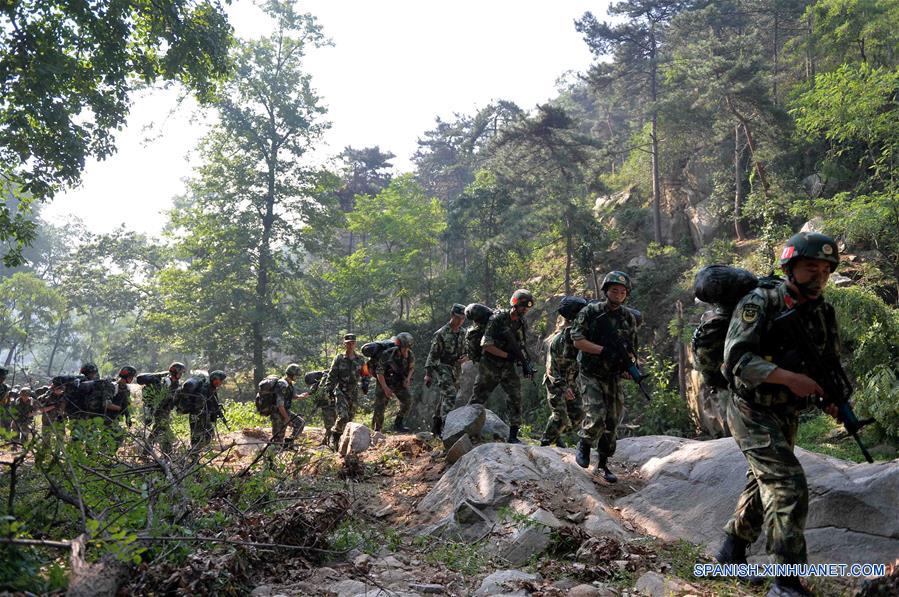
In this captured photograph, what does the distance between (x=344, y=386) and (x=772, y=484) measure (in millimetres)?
8433

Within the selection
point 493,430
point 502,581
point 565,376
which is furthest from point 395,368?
point 502,581

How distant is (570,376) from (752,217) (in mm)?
17770

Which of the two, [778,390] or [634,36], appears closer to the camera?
[778,390]

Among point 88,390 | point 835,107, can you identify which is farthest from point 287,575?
point 835,107

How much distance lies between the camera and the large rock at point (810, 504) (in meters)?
3.96

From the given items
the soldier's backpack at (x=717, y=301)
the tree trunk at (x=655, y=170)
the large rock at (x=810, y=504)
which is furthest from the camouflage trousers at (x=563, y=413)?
the tree trunk at (x=655, y=170)

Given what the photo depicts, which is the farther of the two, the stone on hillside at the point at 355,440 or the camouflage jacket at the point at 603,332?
the stone on hillside at the point at 355,440

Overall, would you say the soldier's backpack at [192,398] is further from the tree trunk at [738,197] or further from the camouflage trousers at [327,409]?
the tree trunk at [738,197]

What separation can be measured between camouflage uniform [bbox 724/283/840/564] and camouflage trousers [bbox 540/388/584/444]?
3.81m

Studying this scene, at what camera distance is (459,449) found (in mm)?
7656

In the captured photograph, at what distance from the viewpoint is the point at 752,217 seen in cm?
2170

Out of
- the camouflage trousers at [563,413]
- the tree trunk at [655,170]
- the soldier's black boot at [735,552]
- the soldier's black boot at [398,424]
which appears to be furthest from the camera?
the tree trunk at [655,170]

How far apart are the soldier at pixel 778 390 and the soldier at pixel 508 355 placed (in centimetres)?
438

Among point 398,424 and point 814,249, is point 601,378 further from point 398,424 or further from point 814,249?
point 398,424
